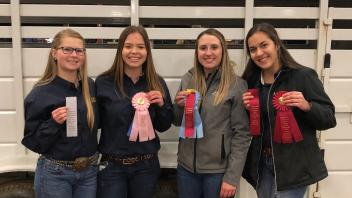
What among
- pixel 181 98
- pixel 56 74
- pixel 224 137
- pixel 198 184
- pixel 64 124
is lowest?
pixel 198 184

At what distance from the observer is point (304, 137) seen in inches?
73.2

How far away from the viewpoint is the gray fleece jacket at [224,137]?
6.55 feet

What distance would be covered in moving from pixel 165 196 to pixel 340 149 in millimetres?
1448

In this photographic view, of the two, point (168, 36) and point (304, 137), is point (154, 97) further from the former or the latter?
point (304, 137)

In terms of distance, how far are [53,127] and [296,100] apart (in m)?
1.32

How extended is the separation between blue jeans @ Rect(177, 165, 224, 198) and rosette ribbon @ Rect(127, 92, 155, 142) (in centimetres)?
37

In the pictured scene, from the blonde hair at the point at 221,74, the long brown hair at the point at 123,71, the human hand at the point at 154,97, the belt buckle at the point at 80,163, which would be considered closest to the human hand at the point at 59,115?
the belt buckle at the point at 80,163

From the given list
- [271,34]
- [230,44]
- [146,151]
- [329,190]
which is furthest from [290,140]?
[329,190]

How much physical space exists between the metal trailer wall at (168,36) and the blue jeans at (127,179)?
44 cm

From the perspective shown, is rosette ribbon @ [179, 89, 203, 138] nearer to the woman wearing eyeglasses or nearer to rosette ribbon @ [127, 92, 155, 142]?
rosette ribbon @ [127, 92, 155, 142]

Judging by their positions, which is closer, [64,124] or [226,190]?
[64,124]

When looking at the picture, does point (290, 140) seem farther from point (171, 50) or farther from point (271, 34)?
point (171, 50)

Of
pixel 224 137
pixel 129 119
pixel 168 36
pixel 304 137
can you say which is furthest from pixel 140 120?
pixel 304 137

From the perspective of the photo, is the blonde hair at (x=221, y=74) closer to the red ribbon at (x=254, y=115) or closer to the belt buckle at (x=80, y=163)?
the red ribbon at (x=254, y=115)
